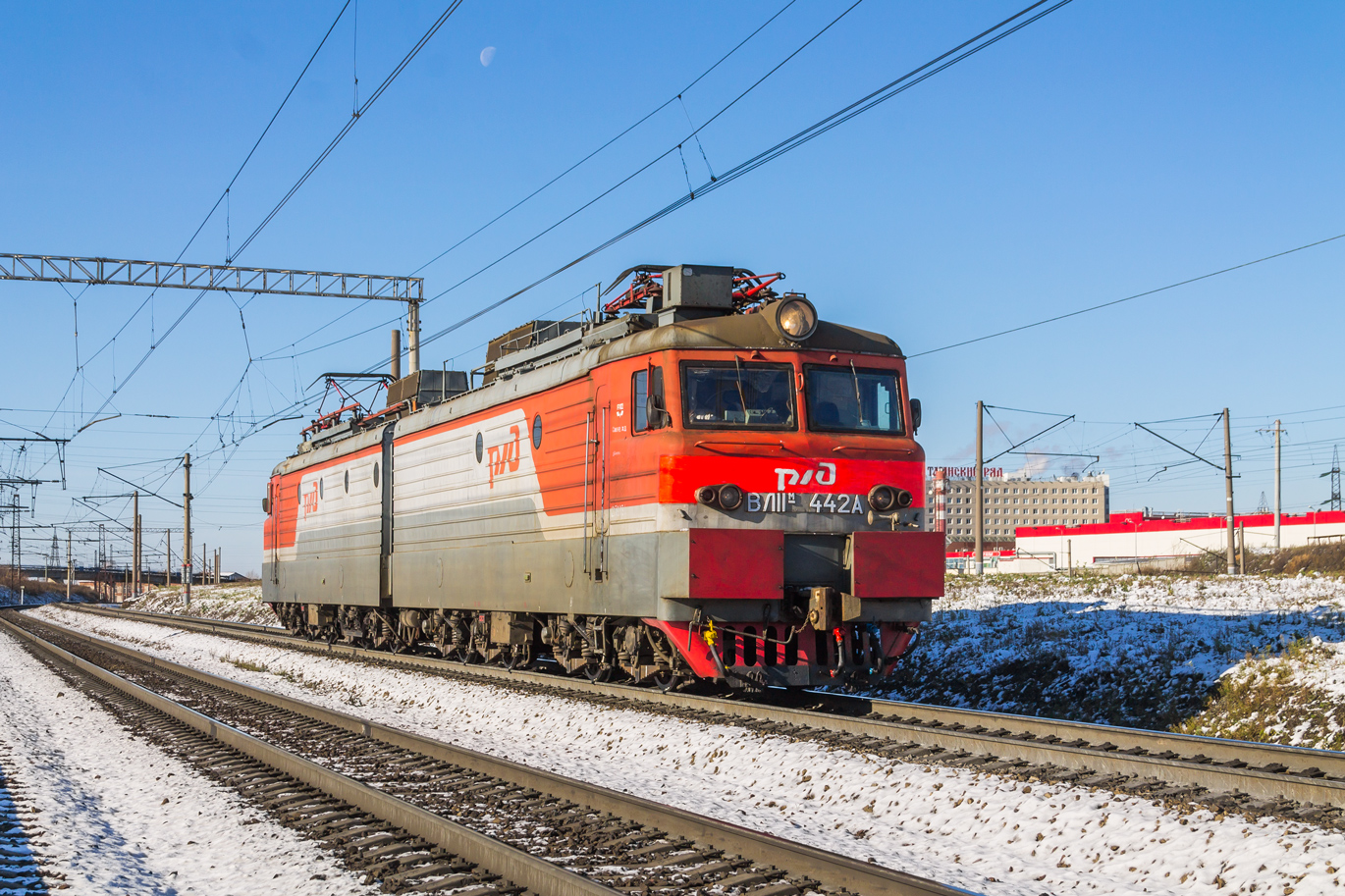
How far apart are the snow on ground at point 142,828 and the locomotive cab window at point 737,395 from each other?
18.8 feet

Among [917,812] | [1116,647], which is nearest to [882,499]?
[1116,647]

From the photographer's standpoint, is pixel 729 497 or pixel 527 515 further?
pixel 527 515

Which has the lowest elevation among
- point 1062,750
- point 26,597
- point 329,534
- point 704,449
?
point 26,597

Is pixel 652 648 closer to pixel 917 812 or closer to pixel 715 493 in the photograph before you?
pixel 715 493

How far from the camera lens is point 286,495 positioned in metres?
28.6

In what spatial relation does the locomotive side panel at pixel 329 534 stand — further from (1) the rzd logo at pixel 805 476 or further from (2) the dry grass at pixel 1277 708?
(2) the dry grass at pixel 1277 708

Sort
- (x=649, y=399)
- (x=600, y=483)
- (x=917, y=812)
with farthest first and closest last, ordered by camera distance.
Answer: (x=600, y=483)
(x=649, y=399)
(x=917, y=812)

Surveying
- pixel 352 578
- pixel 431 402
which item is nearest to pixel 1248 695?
pixel 431 402

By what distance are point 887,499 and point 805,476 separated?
964mm

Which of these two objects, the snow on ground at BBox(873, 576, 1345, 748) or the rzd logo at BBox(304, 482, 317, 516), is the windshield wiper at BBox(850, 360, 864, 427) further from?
the rzd logo at BBox(304, 482, 317, 516)

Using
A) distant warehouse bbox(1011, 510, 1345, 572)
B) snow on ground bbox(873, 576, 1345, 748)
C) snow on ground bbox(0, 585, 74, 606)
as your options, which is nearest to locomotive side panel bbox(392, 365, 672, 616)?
snow on ground bbox(873, 576, 1345, 748)

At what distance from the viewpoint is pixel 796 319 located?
12.5 m

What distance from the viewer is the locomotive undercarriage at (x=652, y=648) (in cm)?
1206

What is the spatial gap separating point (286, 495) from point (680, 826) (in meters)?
23.6
